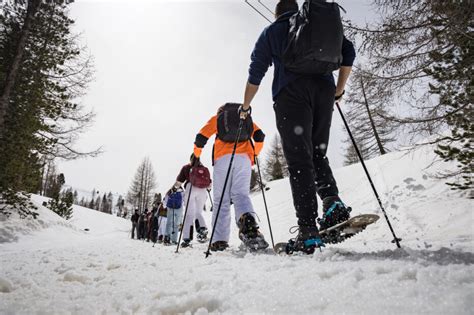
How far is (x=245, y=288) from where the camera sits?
4.16 feet

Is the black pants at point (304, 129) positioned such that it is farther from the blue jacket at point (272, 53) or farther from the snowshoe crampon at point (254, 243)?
the snowshoe crampon at point (254, 243)

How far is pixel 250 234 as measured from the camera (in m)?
3.19

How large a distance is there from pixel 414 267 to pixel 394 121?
5.41 metres

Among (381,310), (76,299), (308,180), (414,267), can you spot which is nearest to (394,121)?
(308,180)

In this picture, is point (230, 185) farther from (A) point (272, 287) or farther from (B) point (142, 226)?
(B) point (142, 226)

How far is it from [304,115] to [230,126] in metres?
1.69

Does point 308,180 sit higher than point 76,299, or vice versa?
point 308,180

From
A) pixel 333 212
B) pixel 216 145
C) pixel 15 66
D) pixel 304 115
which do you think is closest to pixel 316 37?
pixel 304 115

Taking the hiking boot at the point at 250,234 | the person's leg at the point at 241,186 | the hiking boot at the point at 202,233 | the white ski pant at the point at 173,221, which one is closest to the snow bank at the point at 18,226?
the white ski pant at the point at 173,221

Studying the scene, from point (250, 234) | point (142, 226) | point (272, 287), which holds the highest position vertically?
point (142, 226)

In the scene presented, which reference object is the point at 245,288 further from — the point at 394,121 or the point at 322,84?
the point at 394,121

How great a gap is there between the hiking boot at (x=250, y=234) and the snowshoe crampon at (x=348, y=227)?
921mm

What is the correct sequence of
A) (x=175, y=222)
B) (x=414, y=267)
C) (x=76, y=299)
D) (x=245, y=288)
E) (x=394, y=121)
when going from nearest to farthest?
1. (x=414, y=267)
2. (x=245, y=288)
3. (x=76, y=299)
4. (x=394, y=121)
5. (x=175, y=222)

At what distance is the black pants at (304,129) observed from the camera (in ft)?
7.31
